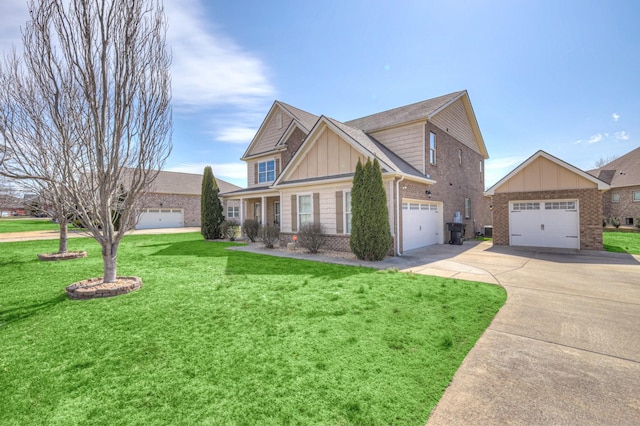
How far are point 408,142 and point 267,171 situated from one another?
32.8ft

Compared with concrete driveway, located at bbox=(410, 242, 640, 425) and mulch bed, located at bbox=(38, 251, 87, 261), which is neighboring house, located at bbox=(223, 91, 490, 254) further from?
mulch bed, located at bbox=(38, 251, 87, 261)

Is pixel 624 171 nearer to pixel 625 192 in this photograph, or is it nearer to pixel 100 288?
pixel 625 192

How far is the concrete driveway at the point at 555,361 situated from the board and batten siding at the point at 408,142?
812 centimetres

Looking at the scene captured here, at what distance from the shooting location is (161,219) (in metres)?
30.1

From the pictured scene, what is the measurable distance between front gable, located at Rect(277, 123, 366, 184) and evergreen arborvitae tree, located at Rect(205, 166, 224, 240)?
254 inches

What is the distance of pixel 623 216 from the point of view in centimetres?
2494

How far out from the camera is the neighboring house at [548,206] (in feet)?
39.9

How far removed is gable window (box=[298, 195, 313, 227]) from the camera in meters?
13.6

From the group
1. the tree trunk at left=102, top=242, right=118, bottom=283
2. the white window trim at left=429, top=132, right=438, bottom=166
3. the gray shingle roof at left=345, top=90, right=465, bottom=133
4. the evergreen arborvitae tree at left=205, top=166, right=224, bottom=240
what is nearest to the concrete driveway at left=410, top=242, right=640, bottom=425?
the tree trunk at left=102, top=242, right=118, bottom=283

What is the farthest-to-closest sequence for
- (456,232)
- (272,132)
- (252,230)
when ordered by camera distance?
1. (272,132)
2. (252,230)
3. (456,232)

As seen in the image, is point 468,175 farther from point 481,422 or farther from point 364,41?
point 481,422

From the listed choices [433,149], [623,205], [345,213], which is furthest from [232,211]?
[623,205]

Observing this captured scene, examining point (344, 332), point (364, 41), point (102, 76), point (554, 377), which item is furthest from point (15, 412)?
point (364, 41)

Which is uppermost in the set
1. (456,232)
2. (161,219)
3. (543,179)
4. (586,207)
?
(543,179)
